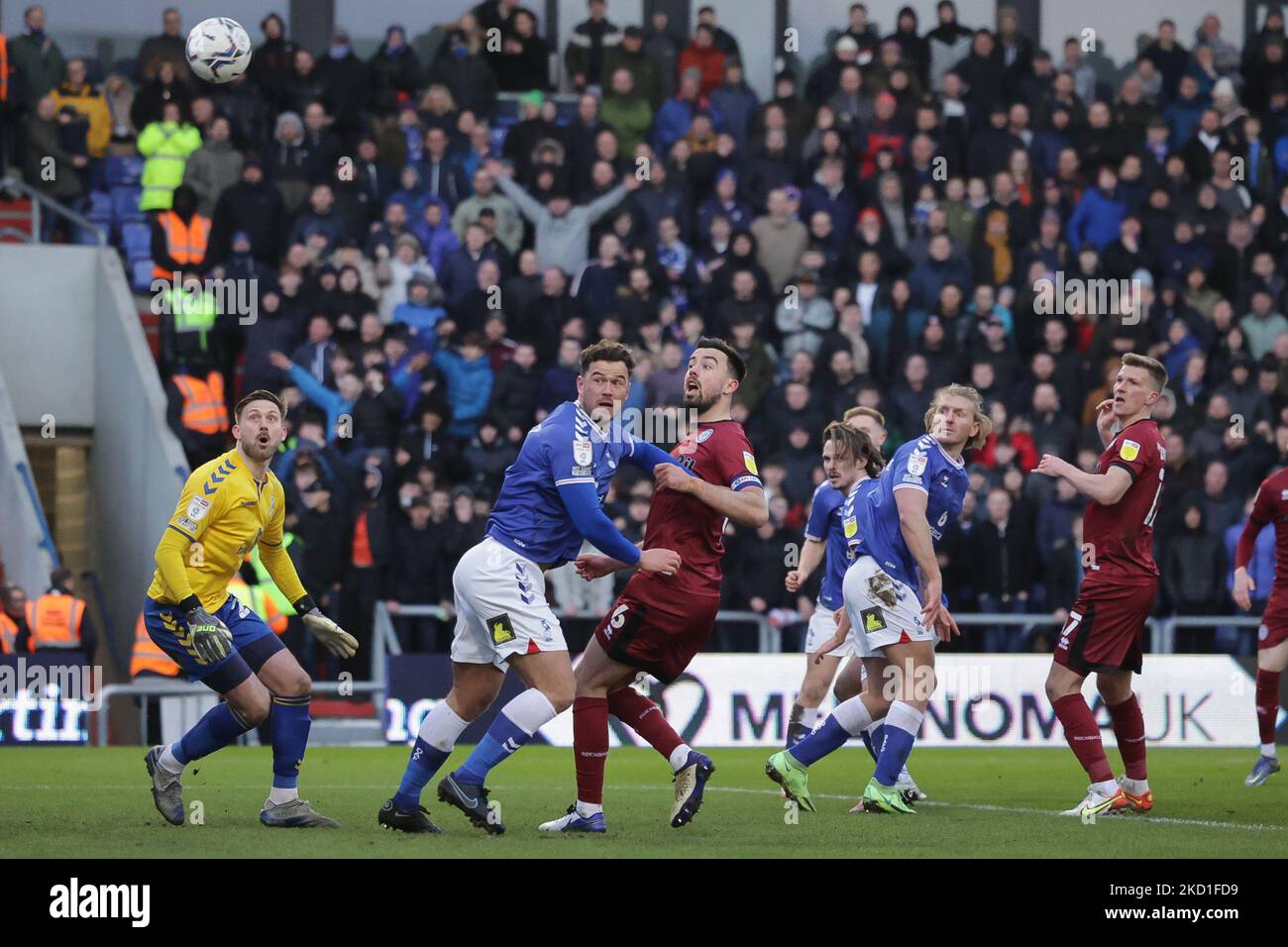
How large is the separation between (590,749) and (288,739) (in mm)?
1541

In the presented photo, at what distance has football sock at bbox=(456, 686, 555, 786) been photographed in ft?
29.2

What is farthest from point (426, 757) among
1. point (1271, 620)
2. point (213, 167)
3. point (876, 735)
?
point (213, 167)

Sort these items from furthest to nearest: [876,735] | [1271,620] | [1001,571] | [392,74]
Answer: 1. [392,74]
2. [1001,571]
3. [1271,620]
4. [876,735]

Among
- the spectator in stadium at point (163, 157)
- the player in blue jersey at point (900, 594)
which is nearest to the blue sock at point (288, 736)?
the player in blue jersey at point (900, 594)

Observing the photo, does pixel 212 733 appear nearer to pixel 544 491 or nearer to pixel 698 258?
pixel 544 491

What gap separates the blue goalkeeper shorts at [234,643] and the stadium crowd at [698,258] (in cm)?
790

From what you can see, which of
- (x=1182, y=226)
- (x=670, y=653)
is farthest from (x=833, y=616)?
(x=1182, y=226)

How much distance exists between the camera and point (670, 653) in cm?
943

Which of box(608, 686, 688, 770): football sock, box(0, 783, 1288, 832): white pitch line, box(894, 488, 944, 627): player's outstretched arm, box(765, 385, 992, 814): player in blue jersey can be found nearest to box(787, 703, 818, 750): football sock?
box(0, 783, 1288, 832): white pitch line

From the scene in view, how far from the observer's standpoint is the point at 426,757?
359 inches

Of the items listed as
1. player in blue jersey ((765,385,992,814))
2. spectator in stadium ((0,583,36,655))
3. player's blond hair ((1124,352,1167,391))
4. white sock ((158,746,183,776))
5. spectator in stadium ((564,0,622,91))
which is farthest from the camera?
spectator in stadium ((564,0,622,91))

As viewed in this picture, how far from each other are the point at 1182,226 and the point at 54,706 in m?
13.1

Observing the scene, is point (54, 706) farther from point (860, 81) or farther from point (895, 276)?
point (860, 81)

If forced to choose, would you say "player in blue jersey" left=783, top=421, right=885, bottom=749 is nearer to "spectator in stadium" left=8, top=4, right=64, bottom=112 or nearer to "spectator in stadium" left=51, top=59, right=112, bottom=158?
"spectator in stadium" left=51, top=59, right=112, bottom=158
